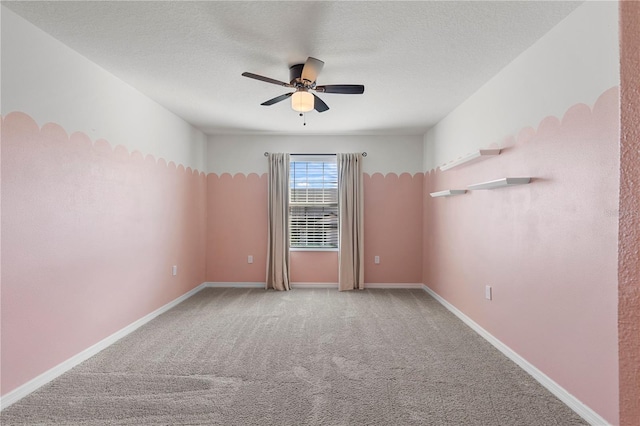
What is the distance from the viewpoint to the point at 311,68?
236 cm

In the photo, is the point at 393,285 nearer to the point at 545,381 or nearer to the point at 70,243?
the point at 545,381

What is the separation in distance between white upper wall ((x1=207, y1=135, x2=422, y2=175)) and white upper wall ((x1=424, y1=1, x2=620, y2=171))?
61.2 inches

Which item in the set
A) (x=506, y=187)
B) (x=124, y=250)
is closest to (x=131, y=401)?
(x=124, y=250)

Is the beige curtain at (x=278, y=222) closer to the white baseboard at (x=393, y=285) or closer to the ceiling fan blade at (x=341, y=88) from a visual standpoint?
the white baseboard at (x=393, y=285)

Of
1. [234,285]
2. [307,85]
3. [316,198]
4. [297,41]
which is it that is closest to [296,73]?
[307,85]

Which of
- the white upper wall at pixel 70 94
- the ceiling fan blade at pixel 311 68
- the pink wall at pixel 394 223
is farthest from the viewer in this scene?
the pink wall at pixel 394 223

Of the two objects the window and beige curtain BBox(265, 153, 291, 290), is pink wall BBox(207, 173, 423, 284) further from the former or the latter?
the window

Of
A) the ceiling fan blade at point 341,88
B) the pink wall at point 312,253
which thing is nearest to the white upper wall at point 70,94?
the pink wall at point 312,253

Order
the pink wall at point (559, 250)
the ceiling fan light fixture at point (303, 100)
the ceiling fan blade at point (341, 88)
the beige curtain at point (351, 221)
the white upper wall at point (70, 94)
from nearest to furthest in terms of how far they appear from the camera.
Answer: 1. the pink wall at point (559, 250)
2. the white upper wall at point (70, 94)
3. the ceiling fan blade at point (341, 88)
4. the ceiling fan light fixture at point (303, 100)
5. the beige curtain at point (351, 221)

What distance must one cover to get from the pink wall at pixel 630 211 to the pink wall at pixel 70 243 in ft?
9.05

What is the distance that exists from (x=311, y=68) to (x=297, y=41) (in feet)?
0.75

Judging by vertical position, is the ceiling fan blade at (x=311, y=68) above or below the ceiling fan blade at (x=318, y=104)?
above

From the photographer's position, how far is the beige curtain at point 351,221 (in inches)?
186

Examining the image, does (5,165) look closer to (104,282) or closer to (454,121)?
(104,282)
